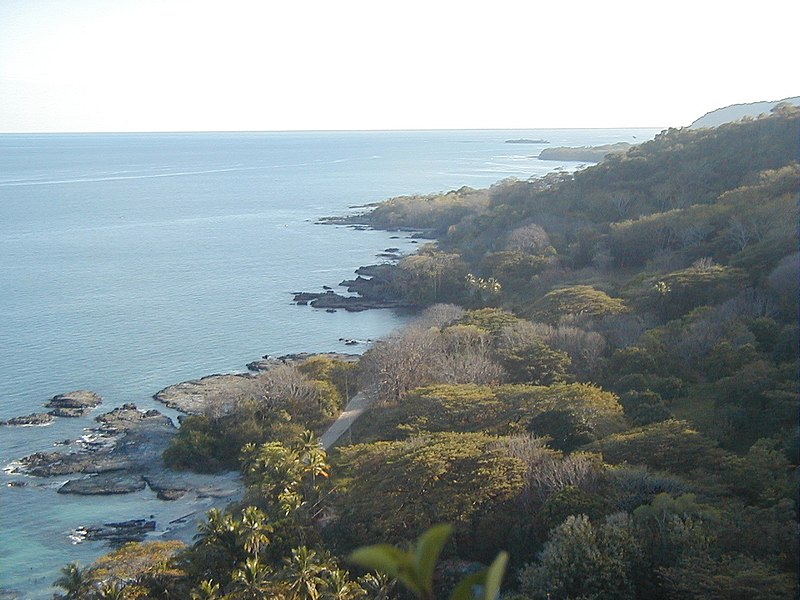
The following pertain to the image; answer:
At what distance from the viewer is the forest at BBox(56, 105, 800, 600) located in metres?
16.7

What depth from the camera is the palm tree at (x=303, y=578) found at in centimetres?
1836

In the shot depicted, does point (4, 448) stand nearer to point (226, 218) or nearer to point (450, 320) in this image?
point (450, 320)

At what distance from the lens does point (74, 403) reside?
40.7 metres

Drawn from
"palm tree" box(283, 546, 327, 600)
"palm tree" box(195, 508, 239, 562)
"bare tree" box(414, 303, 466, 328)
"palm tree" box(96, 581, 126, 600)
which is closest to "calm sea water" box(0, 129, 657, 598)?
"bare tree" box(414, 303, 466, 328)

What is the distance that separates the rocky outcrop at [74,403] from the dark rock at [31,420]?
664 mm

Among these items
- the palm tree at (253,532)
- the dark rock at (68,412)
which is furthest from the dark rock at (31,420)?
the palm tree at (253,532)

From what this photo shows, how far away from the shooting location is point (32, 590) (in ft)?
79.8

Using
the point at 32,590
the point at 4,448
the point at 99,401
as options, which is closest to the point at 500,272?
the point at 99,401

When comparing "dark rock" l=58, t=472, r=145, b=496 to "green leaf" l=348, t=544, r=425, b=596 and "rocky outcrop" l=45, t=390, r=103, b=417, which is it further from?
"green leaf" l=348, t=544, r=425, b=596

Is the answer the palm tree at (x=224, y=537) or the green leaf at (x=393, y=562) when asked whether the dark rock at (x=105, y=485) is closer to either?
the palm tree at (x=224, y=537)

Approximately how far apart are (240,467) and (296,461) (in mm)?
11279

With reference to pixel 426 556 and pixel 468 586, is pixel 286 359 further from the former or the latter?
pixel 426 556

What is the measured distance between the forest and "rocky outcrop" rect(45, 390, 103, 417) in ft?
28.1

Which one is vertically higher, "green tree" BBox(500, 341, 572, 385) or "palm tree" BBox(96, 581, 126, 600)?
"green tree" BBox(500, 341, 572, 385)
